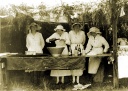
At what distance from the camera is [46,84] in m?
8.19

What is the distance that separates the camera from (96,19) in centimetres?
924

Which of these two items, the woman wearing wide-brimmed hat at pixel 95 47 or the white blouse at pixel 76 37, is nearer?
the woman wearing wide-brimmed hat at pixel 95 47

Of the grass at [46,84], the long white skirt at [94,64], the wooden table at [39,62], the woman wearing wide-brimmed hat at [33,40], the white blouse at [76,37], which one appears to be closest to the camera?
the wooden table at [39,62]

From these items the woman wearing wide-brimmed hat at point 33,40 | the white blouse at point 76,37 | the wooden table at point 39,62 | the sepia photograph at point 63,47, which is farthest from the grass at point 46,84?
the white blouse at point 76,37

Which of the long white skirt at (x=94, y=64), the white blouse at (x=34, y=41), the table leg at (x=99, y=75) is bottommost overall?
the table leg at (x=99, y=75)

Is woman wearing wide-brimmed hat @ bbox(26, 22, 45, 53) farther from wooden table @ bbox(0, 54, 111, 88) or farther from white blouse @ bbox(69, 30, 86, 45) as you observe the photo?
wooden table @ bbox(0, 54, 111, 88)

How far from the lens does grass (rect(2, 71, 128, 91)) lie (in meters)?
7.70

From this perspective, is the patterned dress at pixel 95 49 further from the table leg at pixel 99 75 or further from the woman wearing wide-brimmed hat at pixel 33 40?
the woman wearing wide-brimmed hat at pixel 33 40

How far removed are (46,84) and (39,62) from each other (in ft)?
3.70

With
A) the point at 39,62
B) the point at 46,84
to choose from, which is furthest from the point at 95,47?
the point at 39,62

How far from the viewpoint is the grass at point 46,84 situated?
7699 millimetres

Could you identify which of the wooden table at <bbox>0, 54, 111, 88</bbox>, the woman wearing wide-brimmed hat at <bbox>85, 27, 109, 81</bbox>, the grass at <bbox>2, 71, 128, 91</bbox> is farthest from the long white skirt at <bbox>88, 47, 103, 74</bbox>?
the wooden table at <bbox>0, 54, 111, 88</bbox>

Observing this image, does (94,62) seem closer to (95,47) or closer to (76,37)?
(95,47)

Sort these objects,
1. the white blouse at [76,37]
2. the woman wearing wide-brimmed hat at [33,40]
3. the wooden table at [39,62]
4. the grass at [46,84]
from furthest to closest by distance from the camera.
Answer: the woman wearing wide-brimmed hat at [33,40] → the white blouse at [76,37] → the grass at [46,84] → the wooden table at [39,62]
